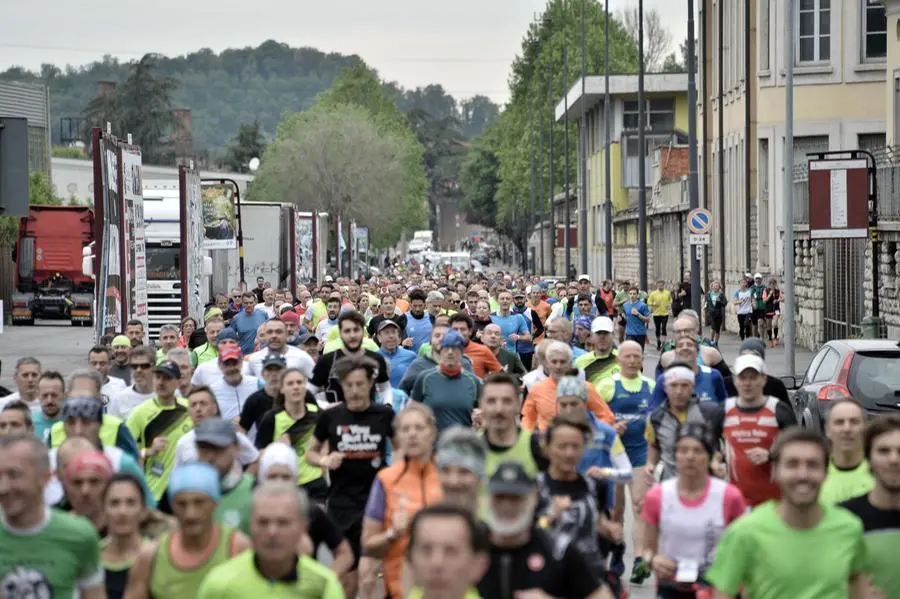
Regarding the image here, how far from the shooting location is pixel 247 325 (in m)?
24.0

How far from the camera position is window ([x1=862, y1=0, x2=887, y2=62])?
44.6 meters

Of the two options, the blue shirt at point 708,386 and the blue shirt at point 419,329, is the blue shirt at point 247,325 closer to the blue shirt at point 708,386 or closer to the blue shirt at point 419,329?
the blue shirt at point 419,329

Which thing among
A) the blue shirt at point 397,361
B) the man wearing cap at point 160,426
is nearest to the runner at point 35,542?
the man wearing cap at point 160,426

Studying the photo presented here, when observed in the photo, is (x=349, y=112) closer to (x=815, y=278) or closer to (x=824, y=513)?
(x=815, y=278)

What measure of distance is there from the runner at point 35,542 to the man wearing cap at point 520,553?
1.64 m

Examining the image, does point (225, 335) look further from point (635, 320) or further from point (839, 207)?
point (635, 320)

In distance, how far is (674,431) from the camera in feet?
36.9

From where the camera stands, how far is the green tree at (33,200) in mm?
63750

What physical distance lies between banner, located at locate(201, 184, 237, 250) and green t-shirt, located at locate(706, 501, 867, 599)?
34.7 m

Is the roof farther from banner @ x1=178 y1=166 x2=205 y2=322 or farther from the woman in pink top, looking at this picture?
the woman in pink top

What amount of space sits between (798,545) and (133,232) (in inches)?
666

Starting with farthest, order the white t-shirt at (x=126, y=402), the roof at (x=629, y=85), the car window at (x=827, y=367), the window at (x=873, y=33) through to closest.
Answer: the roof at (x=629, y=85), the window at (x=873, y=33), the car window at (x=827, y=367), the white t-shirt at (x=126, y=402)

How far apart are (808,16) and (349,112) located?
214ft

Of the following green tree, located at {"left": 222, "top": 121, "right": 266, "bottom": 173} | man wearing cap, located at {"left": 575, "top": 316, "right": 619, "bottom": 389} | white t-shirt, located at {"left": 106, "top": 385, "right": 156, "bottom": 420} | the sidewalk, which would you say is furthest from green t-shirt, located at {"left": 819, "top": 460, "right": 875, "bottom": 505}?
green tree, located at {"left": 222, "top": 121, "right": 266, "bottom": 173}
